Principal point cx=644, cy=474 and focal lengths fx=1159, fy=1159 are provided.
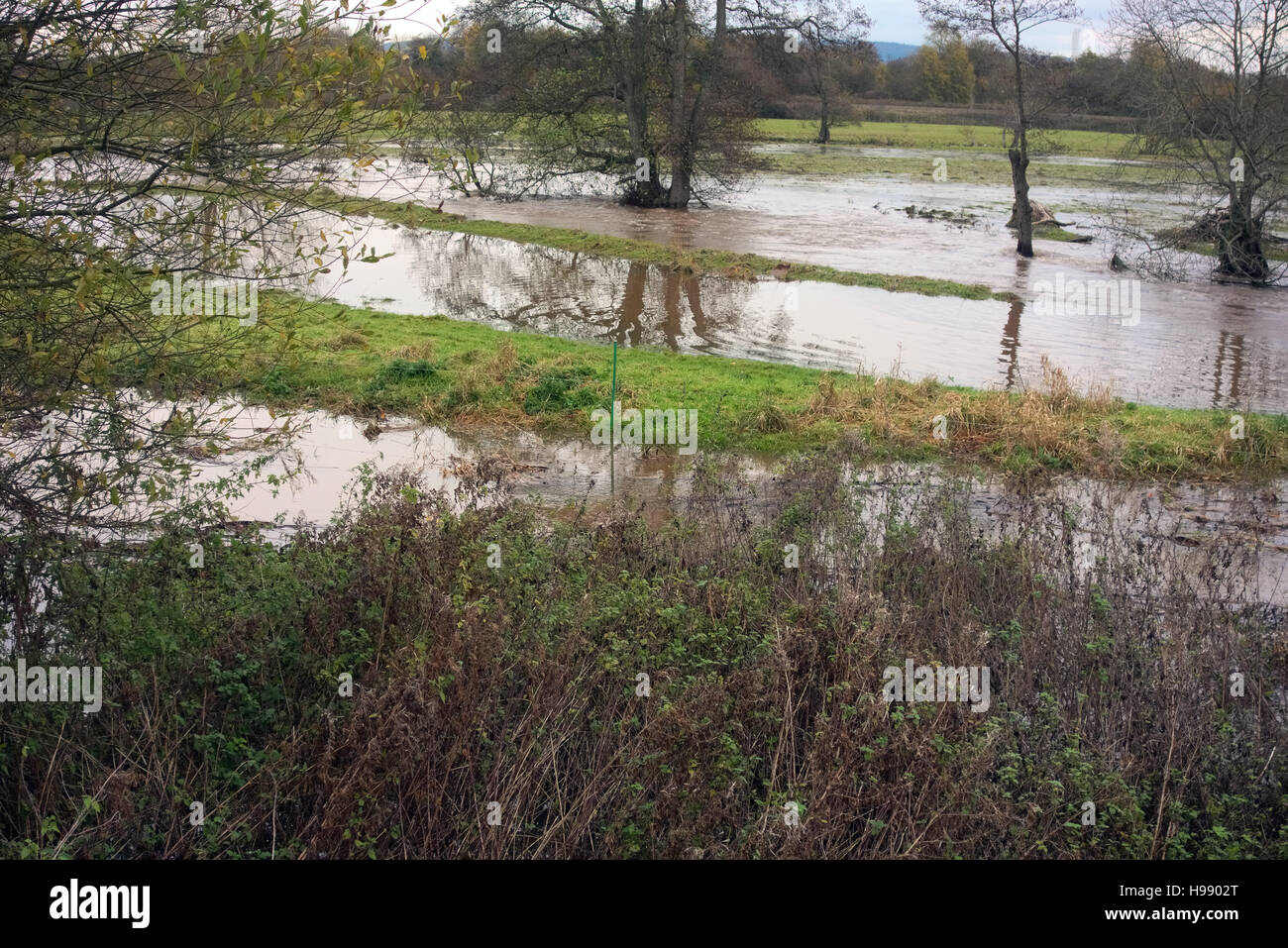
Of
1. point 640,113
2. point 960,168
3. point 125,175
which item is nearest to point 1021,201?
point 640,113

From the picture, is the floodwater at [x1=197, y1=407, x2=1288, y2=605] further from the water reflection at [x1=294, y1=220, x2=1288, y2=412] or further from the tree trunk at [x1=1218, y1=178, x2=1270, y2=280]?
the tree trunk at [x1=1218, y1=178, x2=1270, y2=280]

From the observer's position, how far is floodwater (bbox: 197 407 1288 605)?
1002cm

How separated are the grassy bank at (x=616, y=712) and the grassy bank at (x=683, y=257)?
1446cm

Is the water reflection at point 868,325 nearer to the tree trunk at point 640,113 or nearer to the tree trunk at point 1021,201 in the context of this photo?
the tree trunk at point 1021,201

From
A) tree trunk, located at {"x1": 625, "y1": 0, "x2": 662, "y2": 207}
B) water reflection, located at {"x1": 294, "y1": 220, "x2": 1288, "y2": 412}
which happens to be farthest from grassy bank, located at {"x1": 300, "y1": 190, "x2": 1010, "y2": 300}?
tree trunk, located at {"x1": 625, "y1": 0, "x2": 662, "y2": 207}

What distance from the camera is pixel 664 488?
11.5 m

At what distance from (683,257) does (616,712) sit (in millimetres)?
21528

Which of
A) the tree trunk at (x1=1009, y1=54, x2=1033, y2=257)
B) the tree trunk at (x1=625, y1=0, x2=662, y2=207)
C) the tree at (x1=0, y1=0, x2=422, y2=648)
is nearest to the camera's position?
the tree at (x1=0, y1=0, x2=422, y2=648)

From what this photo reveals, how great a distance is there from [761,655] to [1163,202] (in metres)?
43.0

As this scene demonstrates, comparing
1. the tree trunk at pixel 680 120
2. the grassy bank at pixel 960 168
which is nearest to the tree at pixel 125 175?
Answer: the tree trunk at pixel 680 120

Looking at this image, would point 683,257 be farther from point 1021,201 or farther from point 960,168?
point 960,168

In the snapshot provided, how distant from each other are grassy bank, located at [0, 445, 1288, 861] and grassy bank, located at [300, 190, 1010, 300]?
14.5m

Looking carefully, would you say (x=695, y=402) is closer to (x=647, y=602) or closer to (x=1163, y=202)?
(x=647, y=602)
